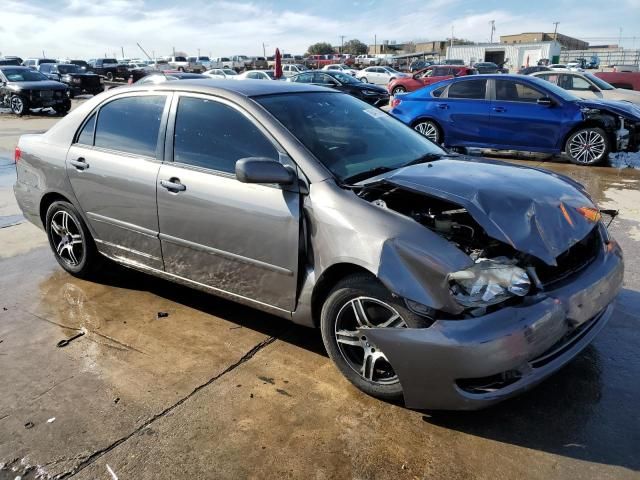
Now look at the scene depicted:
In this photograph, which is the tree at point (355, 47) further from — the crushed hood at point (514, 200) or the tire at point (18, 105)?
the crushed hood at point (514, 200)

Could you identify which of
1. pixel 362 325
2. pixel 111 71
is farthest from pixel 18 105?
pixel 111 71

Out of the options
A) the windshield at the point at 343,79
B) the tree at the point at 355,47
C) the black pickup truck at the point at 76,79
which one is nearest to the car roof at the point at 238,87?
the windshield at the point at 343,79

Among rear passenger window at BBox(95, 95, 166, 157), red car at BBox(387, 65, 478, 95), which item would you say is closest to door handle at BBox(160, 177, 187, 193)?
rear passenger window at BBox(95, 95, 166, 157)

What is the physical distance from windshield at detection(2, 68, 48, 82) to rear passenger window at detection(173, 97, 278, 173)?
1937cm

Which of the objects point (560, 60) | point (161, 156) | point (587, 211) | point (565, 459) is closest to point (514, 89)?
point (587, 211)

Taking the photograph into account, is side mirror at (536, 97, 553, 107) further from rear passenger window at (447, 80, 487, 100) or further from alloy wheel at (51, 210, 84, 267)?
alloy wheel at (51, 210, 84, 267)

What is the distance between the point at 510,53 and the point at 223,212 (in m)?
66.2

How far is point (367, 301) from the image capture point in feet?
9.00

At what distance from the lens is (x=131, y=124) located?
3.95 metres

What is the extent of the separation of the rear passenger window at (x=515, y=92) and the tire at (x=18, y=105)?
16529mm

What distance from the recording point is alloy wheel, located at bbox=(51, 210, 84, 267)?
14.6 feet

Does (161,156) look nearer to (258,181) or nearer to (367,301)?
(258,181)

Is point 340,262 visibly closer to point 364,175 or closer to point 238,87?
point 364,175

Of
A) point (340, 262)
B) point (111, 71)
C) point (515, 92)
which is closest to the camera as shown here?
point (340, 262)
